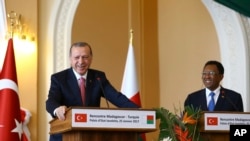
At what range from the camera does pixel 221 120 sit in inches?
155

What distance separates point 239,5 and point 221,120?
9.31 ft

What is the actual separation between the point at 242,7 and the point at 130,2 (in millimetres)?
2069

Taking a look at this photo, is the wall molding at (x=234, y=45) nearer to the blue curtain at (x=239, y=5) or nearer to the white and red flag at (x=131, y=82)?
the blue curtain at (x=239, y=5)

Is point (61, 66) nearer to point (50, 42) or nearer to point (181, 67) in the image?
point (50, 42)

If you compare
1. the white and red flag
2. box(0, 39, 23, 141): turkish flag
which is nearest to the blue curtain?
the white and red flag

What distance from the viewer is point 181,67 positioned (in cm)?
788

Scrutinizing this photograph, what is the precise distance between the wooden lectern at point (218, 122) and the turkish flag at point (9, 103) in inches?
91.6

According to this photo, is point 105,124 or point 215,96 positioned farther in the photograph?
point 215,96

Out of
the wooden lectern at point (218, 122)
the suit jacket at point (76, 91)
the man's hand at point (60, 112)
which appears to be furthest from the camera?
the suit jacket at point (76, 91)

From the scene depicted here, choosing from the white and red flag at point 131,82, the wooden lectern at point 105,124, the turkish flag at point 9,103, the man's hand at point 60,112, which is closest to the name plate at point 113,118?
Result: the wooden lectern at point 105,124

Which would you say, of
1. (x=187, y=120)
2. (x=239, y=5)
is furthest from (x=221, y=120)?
(x=239, y=5)

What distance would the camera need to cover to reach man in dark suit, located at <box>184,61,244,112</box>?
4773 mm

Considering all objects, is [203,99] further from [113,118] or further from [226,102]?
[113,118]

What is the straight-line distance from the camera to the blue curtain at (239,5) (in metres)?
6.44
